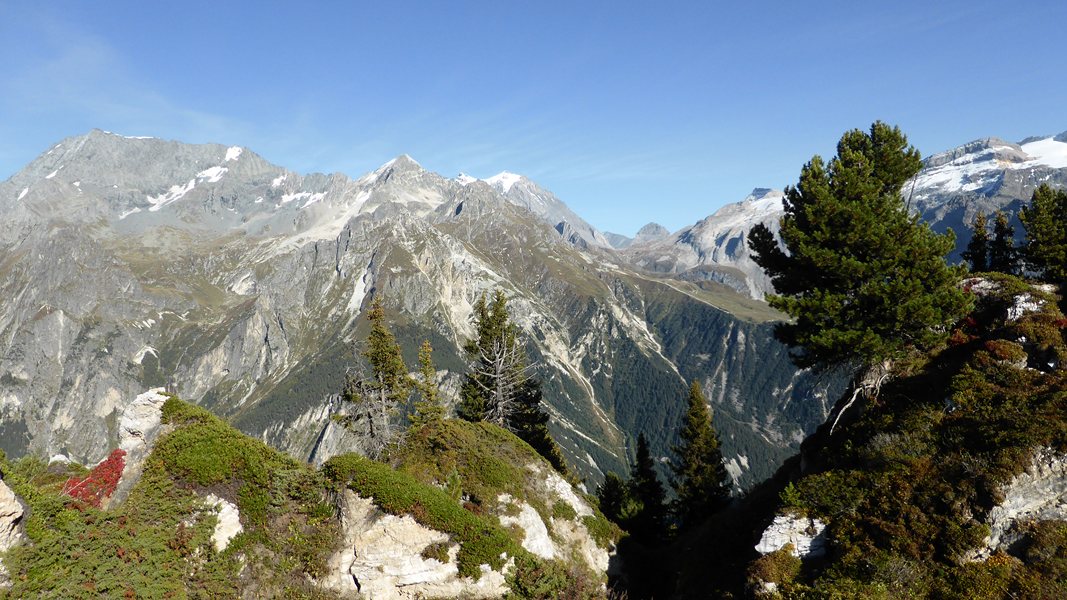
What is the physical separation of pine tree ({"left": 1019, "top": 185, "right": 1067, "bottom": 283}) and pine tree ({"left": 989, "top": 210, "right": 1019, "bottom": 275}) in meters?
8.94

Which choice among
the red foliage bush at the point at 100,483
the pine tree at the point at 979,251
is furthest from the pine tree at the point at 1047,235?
the red foliage bush at the point at 100,483

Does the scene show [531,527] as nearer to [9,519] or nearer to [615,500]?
[9,519]

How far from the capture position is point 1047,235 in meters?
→ 41.7

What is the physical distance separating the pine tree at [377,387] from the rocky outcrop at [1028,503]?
109 ft

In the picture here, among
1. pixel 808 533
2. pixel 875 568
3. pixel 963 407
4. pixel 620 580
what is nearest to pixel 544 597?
pixel 620 580

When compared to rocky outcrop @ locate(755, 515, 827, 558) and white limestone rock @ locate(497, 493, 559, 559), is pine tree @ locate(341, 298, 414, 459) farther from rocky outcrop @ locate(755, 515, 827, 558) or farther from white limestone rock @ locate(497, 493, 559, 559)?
rocky outcrop @ locate(755, 515, 827, 558)

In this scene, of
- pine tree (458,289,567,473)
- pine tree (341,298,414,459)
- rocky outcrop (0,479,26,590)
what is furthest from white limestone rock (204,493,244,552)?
pine tree (458,289,567,473)

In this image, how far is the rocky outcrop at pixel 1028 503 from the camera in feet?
54.7

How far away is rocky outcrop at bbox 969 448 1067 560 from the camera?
1667 centimetres

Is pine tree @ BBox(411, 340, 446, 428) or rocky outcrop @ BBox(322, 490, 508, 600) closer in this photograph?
rocky outcrop @ BBox(322, 490, 508, 600)

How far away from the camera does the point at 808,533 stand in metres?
19.9

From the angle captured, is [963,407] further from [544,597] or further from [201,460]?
[201,460]

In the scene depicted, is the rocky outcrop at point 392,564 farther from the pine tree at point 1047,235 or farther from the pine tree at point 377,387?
the pine tree at point 1047,235

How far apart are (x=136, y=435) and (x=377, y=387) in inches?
719
